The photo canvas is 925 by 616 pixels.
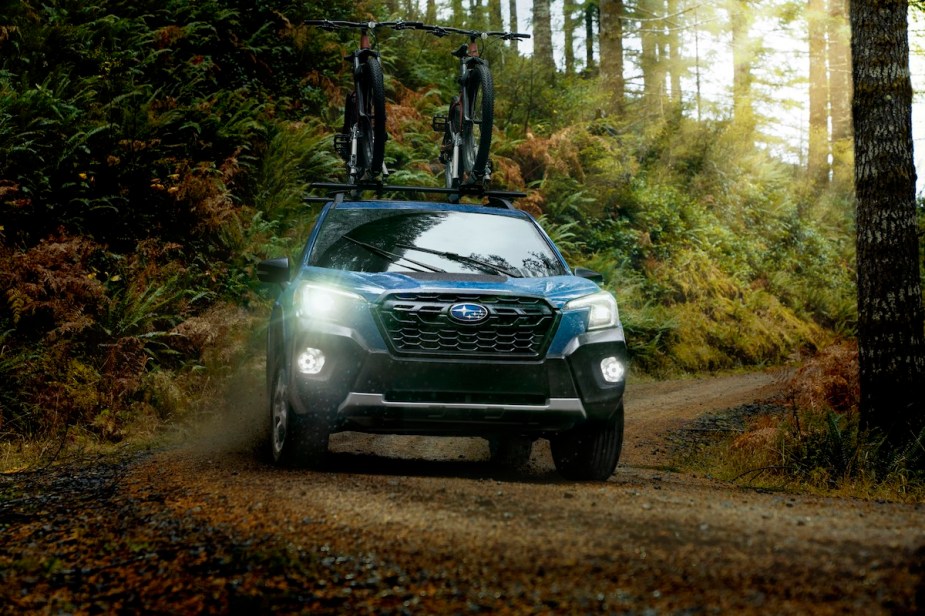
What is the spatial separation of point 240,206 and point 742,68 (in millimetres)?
24876

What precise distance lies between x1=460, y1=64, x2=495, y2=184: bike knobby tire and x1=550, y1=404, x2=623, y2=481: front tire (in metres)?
4.04

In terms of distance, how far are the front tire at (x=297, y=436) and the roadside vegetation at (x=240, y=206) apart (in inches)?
122

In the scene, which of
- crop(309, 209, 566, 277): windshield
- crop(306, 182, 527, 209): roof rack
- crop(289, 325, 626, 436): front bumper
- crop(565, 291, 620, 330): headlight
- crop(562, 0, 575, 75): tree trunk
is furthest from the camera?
crop(562, 0, 575, 75): tree trunk

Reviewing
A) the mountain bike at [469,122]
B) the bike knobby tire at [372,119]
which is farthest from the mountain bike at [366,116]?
the mountain bike at [469,122]

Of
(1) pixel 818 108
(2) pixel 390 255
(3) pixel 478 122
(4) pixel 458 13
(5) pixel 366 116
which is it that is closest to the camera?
(2) pixel 390 255

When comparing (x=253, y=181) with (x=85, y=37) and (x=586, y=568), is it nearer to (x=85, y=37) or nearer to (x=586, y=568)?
(x=85, y=37)

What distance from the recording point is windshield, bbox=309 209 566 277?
268 inches

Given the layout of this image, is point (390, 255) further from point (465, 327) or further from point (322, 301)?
point (465, 327)

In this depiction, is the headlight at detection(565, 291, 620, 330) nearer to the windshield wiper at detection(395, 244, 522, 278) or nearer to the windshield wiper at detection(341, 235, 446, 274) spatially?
the windshield wiper at detection(395, 244, 522, 278)

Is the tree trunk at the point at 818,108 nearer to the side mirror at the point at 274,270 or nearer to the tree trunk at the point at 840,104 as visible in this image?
the tree trunk at the point at 840,104

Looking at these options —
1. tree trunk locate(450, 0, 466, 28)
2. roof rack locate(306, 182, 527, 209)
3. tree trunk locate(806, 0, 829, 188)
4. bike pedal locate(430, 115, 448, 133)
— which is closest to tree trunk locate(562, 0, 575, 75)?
tree trunk locate(806, 0, 829, 188)

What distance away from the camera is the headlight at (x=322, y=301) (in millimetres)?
5922

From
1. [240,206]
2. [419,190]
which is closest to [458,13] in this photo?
[240,206]

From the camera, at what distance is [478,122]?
10.1 metres
